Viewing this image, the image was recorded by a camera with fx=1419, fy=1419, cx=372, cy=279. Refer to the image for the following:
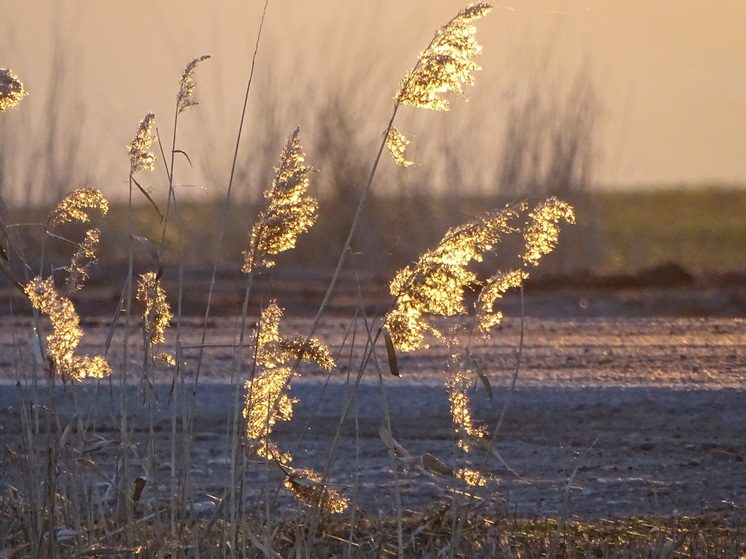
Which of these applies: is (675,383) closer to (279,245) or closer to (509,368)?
(509,368)

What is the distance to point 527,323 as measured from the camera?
9180 mm

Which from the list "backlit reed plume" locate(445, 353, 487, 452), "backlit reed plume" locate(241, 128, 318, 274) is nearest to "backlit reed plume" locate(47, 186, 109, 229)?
"backlit reed plume" locate(241, 128, 318, 274)

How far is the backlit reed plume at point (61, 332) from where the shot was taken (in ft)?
9.96

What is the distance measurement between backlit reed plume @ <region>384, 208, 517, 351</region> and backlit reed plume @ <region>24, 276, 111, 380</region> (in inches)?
26.7

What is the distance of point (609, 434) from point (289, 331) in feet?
11.2

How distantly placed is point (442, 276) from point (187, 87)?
763 millimetres

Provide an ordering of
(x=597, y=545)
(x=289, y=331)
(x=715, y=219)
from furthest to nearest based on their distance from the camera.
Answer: (x=715, y=219) < (x=289, y=331) < (x=597, y=545)

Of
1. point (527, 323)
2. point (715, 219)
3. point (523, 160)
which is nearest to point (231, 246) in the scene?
point (523, 160)

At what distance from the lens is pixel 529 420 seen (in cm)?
570

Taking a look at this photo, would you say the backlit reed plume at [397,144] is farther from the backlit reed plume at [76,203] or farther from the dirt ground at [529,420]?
the backlit reed plume at [76,203]

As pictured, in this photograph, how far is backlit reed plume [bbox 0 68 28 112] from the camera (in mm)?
2986

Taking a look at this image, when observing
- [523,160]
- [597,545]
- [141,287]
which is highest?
[523,160]

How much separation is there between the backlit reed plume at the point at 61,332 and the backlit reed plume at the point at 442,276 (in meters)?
0.68

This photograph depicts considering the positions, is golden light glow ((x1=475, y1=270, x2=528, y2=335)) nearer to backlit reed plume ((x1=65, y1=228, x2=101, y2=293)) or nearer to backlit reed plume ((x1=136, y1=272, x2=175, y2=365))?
backlit reed plume ((x1=136, y1=272, x2=175, y2=365))
